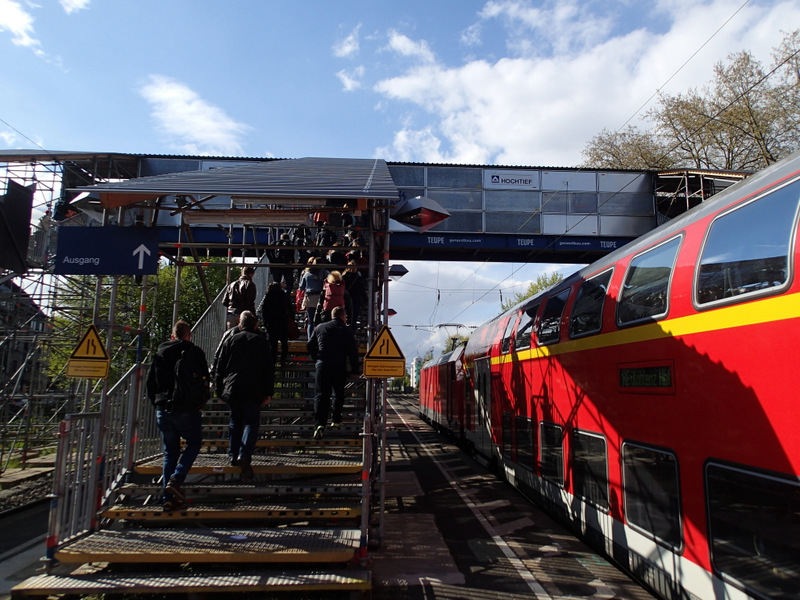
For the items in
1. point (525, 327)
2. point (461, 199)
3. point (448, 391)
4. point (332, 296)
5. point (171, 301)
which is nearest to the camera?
point (332, 296)

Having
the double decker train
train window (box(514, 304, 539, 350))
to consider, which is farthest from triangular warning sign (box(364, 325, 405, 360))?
train window (box(514, 304, 539, 350))

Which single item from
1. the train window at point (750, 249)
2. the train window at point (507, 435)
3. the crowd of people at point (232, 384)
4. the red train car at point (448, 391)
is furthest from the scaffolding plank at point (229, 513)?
the red train car at point (448, 391)

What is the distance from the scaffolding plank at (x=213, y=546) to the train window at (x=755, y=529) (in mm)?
3131

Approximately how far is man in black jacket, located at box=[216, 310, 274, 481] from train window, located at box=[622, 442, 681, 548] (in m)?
4.03

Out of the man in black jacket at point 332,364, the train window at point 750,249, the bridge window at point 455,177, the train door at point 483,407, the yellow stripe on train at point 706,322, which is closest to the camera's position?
the yellow stripe on train at point 706,322

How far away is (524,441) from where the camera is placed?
992 cm

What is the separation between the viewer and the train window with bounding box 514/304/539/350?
9852 millimetres

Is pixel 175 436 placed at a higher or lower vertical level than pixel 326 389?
lower

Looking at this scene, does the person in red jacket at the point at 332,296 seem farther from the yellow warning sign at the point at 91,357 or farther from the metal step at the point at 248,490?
the yellow warning sign at the point at 91,357

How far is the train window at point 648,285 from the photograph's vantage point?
539cm

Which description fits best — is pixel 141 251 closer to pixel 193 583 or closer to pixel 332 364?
pixel 332 364

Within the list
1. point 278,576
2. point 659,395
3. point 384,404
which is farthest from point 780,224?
point 278,576

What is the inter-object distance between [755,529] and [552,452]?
A: 449 centimetres

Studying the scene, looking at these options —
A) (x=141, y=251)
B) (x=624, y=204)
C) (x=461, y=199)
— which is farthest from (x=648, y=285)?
(x=624, y=204)
